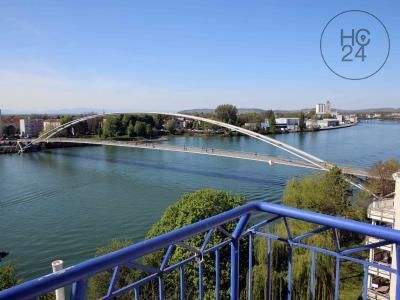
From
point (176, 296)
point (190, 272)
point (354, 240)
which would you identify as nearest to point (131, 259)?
point (176, 296)

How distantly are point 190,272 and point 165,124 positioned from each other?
46.0 metres

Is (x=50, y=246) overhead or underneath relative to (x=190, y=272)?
underneath

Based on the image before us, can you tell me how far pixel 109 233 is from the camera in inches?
380

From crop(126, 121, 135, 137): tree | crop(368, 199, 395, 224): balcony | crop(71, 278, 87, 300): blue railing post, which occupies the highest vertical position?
crop(71, 278, 87, 300): blue railing post

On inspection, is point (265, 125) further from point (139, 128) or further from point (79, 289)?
point (79, 289)

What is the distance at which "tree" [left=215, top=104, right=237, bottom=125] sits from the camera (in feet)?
167

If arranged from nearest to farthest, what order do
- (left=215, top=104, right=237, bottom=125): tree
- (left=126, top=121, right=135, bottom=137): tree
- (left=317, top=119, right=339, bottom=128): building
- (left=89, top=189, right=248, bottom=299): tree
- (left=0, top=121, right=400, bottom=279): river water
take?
(left=89, top=189, right=248, bottom=299): tree < (left=0, top=121, right=400, bottom=279): river water < (left=126, top=121, right=135, bottom=137): tree < (left=215, top=104, right=237, bottom=125): tree < (left=317, top=119, right=339, bottom=128): building

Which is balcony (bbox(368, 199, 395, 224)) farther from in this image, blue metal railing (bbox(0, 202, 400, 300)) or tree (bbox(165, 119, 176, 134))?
tree (bbox(165, 119, 176, 134))

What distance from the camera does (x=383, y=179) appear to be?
1120 centimetres

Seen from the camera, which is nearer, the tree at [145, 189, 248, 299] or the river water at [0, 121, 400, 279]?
the tree at [145, 189, 248, 299]

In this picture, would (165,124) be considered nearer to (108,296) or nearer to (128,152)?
(128,152)

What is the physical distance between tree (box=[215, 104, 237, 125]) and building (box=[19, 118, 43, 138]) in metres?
24.7

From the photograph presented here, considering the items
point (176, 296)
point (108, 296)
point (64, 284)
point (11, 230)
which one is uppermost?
point (64, 284)

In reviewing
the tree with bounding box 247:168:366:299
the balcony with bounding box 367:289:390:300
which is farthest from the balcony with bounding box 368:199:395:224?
the balcony with bounding box 367:289:390:300
